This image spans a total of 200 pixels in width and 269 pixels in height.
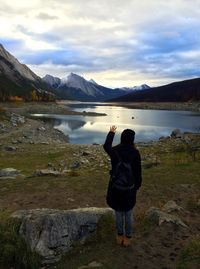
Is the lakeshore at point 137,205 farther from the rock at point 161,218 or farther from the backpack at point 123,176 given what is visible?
the backpack at point 123,176

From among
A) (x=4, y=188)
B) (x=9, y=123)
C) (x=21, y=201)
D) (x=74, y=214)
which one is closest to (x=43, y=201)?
(x=21, y=201)

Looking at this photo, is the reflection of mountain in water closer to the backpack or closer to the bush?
the bush

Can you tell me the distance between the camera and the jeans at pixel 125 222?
9.65 metres

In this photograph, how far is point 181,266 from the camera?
867cm

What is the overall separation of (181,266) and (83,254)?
230 centimetres

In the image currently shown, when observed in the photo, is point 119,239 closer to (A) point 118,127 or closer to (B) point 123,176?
(B) point 123,176

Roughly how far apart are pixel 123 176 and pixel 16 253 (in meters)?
3.00

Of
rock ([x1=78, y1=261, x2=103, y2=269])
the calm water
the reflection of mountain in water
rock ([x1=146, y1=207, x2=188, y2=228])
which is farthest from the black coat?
the reflection of mountain in water

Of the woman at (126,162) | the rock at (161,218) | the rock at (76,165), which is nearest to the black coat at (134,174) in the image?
the woman at (126,162)

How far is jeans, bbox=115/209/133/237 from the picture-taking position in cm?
965

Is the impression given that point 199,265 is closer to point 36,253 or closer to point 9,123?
point 36,253

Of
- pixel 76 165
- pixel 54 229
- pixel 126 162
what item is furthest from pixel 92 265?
pixel 76 165

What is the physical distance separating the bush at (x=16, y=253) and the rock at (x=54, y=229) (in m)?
0.16

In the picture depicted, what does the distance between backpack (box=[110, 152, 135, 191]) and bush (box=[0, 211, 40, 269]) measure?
251 centimetres
